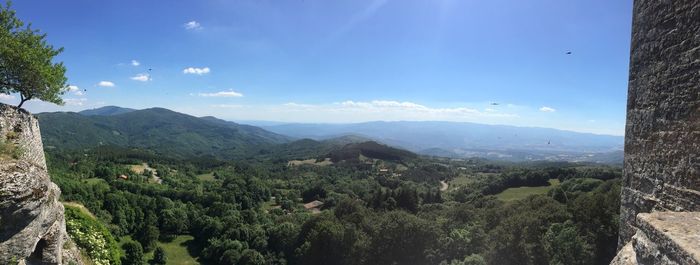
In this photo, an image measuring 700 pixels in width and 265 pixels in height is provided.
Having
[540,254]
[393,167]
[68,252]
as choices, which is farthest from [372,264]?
[393,167]

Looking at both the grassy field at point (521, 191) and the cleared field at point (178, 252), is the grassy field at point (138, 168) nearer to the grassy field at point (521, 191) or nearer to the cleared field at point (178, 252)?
the cleared field at point (178, 252)

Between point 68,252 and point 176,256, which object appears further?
point 176,256

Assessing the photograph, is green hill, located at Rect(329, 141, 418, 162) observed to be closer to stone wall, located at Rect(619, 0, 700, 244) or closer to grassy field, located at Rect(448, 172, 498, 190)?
grassy field, located at Rect(448, 172, 498, 190)

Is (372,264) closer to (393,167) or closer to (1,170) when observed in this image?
(1,170)

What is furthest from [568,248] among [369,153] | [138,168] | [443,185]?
[369,153]

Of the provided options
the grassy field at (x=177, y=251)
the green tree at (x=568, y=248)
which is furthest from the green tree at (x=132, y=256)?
the green tree at (x=568, y=248)

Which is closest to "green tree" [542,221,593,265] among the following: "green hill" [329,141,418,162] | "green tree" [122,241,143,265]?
"green tree" [122,241,143,265]

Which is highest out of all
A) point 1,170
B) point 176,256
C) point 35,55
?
point 35,55
